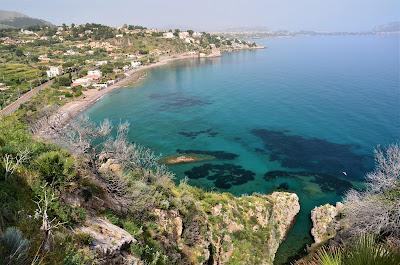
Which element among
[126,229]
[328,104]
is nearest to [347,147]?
[328,104]

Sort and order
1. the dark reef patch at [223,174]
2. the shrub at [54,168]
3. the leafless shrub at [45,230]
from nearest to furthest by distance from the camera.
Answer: the leafless shrub at [45,230]
the shrub at [54,168]
the dark reef patch at [223,174]

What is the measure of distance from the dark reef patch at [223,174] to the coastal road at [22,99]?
44220 millimetres

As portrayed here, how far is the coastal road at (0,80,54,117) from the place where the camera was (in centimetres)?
8131

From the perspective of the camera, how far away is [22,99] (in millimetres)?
93125

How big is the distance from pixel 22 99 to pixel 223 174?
65.6 m

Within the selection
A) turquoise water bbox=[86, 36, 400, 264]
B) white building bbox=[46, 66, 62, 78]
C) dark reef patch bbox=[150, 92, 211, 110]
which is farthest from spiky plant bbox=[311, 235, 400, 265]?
white building bbox=[46, 66, 62, 78]

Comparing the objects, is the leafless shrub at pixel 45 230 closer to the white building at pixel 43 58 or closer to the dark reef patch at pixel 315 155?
the dark reef patch at pixel 315 155

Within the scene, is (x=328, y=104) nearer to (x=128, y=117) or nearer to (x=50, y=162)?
(x=128, y=117)

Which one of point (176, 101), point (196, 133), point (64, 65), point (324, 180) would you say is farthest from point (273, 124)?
point (64, 65)

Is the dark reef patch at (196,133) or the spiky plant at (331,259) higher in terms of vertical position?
the spiky plant at (331,259)

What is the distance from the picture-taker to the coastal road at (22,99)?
8131cm

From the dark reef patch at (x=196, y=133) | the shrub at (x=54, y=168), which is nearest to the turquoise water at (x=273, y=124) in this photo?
the dark reef patch at (x=196, y=133)

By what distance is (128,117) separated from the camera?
86.4m

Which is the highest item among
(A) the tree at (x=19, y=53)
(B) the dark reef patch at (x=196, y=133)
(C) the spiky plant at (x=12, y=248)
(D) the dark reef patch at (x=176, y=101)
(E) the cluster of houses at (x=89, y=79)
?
(C) the spiky plant at (x=12, y=248)
